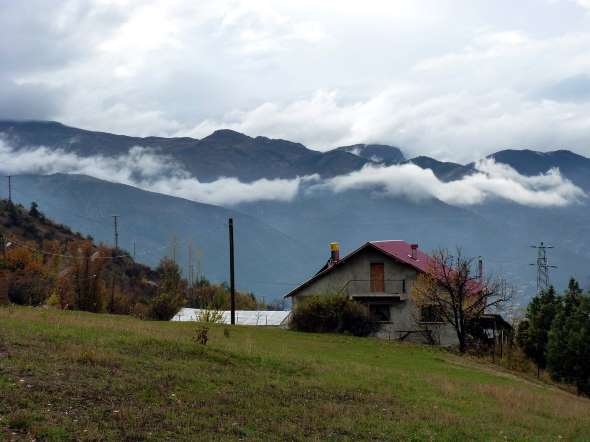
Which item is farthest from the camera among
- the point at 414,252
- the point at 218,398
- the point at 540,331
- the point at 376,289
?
the point at 414,252

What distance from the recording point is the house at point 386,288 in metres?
56.8

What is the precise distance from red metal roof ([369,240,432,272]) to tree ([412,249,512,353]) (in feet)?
6.06

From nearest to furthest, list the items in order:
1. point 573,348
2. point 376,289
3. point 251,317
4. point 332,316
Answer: point 573,348
point 332,316
point 376,289
point 251,317

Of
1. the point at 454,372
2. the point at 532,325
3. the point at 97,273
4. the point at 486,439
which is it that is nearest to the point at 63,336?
the point at 486,439

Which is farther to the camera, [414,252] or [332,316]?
[414,252]

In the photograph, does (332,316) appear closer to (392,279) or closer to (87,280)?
(392,279)

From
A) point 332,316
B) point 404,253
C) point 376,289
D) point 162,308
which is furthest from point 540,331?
point 162,308

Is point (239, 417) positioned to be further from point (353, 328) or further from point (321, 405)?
point (353, 328)

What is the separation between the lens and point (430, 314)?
5634cm

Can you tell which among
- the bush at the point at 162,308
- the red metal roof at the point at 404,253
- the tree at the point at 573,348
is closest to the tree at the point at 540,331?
the tree at the point at 573,348

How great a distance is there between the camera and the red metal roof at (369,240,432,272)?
58.4m

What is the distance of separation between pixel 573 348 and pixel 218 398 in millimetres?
32887

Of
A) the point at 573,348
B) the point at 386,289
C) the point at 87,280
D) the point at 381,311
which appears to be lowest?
the point at 573,348

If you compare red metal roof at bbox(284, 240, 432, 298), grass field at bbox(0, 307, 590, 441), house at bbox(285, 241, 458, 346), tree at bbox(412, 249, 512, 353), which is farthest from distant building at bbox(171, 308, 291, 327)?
grass field at bbox(0, 307, 590, 441)
